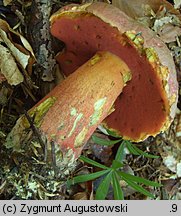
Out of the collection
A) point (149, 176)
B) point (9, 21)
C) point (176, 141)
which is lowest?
point (149, 176)

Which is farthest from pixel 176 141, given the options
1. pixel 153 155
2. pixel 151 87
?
pixel 151 87

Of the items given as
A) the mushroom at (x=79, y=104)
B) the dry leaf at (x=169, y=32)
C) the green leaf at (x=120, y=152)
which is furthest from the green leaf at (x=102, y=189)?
the dry leaf at (x=169, y=32)

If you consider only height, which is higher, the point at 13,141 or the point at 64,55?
the point at 64,55

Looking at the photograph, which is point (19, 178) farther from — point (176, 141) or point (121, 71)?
point (176, 141)

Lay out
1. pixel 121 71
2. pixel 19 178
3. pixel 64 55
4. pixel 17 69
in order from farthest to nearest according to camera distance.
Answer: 1. pixel 64 55
2. pixel 17 69
3. pixel 121 71
4. pixel 19 178

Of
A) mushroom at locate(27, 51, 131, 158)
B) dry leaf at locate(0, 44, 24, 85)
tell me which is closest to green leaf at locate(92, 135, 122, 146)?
mushroom at locate(27, 51, 131, 158)

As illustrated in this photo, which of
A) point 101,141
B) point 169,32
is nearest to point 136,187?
point 101,141
